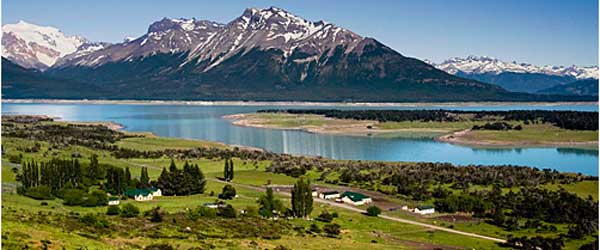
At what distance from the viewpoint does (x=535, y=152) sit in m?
125

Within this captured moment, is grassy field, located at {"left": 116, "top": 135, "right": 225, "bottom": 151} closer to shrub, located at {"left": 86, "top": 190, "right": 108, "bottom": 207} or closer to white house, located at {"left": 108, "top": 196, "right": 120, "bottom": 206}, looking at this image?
white house, located at {"left": 108, "top": 196, "right": 120, "bottom": 206}

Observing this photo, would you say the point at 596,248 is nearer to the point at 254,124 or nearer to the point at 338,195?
the point at 338,195

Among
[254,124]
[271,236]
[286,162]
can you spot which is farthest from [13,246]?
[254,124]

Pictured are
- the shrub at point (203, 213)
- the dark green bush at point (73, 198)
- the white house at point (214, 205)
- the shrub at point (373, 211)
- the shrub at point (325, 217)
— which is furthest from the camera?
the shrub at point (373, 211)

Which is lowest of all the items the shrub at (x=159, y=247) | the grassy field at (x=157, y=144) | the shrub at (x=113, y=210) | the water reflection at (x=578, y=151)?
the shrub at (x=113, y=210)

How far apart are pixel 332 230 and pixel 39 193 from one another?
Answer: 27281 millimetres

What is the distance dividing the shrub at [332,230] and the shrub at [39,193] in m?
25.7

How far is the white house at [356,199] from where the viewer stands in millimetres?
65375

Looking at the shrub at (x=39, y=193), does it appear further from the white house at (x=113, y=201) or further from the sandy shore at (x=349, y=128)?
the sandy shore at (x=349, y=128)

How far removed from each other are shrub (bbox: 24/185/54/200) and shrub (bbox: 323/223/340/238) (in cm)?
2569

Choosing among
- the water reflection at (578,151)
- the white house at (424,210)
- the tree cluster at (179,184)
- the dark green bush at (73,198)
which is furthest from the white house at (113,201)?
the water reflection at (578,151)

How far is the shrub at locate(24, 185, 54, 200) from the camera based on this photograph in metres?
58.7

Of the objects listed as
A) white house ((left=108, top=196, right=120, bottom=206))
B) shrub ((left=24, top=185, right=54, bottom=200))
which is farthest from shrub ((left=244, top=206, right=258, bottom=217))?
shrub ((left=24, top=185, right=54, bottom=200))

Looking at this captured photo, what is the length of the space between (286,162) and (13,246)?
71.1 meters
